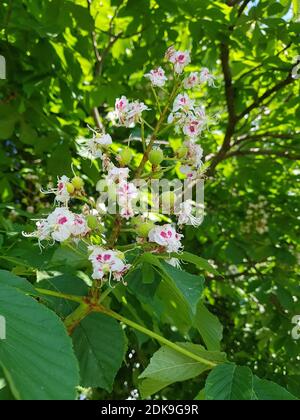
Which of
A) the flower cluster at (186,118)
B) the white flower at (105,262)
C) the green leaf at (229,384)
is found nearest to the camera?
the green leaf at (229,384)

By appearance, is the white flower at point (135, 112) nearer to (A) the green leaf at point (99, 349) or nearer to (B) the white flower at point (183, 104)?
(B) the white flower at point (183, 104)

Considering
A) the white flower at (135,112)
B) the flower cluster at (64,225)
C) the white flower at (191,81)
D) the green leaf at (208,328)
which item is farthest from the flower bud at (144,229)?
the white flower at (191,81)

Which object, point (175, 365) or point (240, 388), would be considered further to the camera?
point (175, 365)

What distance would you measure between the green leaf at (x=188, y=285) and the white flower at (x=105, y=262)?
0.11 metres

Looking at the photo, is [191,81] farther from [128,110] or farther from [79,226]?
[79,226]

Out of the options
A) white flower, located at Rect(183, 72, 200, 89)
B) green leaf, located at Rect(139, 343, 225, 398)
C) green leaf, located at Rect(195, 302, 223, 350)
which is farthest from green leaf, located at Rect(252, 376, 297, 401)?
white flower, located at Rect(183, 72, 200, 89)

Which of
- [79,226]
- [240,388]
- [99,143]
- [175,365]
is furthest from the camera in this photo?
[99,143]

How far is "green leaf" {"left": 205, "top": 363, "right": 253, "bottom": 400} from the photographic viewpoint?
0.92 metres

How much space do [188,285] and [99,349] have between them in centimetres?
29

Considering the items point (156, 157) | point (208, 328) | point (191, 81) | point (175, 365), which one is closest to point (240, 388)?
point (175, 365)

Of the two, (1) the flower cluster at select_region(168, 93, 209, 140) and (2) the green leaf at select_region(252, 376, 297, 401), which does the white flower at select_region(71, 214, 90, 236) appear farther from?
(2) the green leaf at select_region(252, 376, 297, 401)

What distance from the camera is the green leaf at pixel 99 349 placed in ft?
3.81

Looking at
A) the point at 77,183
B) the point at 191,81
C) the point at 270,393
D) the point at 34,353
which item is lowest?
the point at 270,393

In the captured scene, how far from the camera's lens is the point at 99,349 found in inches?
45.9
